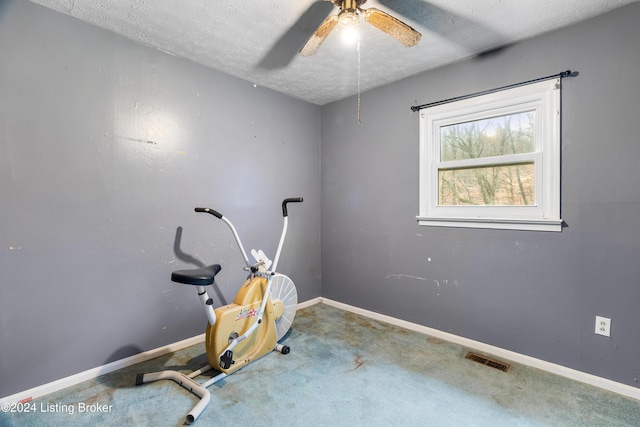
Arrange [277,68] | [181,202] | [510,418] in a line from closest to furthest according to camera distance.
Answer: [510,418]
[181,202]
[277,68]

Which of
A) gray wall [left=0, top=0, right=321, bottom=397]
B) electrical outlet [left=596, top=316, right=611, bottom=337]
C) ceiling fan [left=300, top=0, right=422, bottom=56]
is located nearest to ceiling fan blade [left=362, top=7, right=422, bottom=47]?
ceiling fan [left=300, top=0, right=422, bottom=56]

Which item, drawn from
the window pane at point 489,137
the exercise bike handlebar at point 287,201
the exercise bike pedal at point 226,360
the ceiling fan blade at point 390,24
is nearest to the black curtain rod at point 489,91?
the window pane at point 489,137

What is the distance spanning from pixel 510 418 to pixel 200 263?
240 cm

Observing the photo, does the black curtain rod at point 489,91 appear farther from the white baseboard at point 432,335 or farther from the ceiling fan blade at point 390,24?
the white baseboard at point 432,335

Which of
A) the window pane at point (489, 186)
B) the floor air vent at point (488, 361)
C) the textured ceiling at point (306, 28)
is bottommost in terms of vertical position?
the floor air vent at point (488, 361)

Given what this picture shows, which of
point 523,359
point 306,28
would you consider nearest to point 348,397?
point 523,359

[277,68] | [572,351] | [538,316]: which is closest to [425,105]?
[277,68]

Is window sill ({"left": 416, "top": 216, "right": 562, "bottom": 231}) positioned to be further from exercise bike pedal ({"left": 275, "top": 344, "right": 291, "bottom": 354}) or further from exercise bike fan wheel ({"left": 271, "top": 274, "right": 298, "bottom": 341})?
exercise bike pedal ({"left": 275, "top": 344, "right": 291, "bottom": 354})

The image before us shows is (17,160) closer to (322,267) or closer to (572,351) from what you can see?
(322,267)

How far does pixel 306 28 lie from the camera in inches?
80.9

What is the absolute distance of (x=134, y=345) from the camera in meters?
2.24

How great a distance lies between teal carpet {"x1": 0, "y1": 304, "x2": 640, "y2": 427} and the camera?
5.42 feet

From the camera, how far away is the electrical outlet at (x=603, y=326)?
6.35 feet

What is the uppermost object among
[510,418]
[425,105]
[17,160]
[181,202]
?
[425,105]
